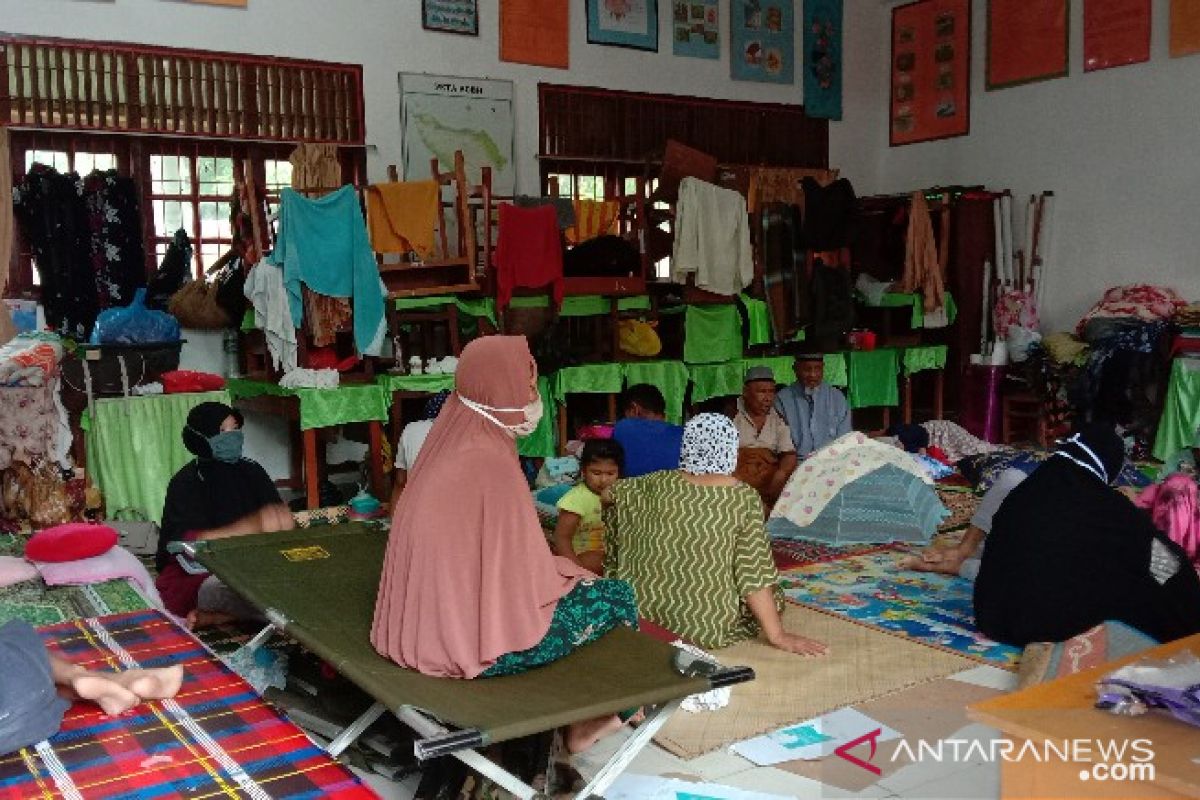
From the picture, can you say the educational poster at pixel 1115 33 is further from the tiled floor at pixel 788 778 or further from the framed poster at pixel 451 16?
the tiled floor at pixel 788 778

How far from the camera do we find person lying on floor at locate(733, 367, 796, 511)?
646cm

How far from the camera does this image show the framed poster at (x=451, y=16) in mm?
8172

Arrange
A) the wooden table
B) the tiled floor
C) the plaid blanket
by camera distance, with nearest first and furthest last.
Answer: the wooden table → the plaid blanket → the tiled floor

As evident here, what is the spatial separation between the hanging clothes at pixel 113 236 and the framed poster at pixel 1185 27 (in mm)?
7399

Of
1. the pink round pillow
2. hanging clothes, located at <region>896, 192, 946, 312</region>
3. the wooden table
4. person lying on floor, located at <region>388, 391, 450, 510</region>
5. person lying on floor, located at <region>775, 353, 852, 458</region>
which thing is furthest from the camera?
hanging clothes, located at <region>896, 192, 946, 312</region>

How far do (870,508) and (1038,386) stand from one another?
3558mm

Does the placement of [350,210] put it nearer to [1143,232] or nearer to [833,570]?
A: [833,570]

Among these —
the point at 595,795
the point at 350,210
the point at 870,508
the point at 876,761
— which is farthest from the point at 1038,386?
the point at 595,795

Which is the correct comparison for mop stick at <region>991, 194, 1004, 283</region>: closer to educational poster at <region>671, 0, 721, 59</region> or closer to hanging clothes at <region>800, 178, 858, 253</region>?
hanging clothes at <region>800, 178, 858, 253</region>

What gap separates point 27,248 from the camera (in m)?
6.99

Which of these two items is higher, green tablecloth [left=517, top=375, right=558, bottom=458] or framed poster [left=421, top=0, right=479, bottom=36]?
framed poster [left=421, top=0, right=479, bottom=36]

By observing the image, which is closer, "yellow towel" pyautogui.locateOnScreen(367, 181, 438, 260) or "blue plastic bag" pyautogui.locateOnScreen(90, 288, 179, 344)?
"blue plastic bag" pyautogui.locateOnScreen(90, 288, 179, 344)

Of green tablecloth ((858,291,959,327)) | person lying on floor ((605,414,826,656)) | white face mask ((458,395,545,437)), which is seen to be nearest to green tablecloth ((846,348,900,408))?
green tablecloth ((858,291,959,327))

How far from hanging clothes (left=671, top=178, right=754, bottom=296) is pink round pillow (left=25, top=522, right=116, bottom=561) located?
15.1 feet
